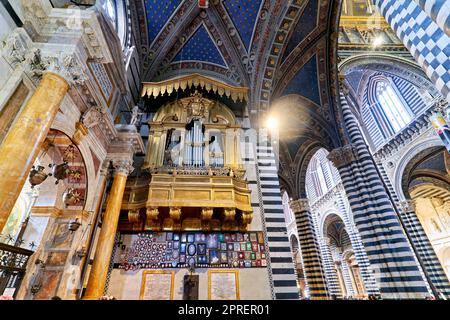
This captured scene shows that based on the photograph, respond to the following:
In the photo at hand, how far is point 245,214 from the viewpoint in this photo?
595 cm

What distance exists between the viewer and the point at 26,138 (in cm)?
295

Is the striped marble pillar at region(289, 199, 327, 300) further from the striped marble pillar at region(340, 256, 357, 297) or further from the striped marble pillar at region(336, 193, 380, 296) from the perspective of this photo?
the striped marble pillar at region(340, 256, 357, 297)

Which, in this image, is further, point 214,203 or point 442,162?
point 442,162

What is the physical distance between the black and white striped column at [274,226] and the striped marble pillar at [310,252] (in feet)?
25.8

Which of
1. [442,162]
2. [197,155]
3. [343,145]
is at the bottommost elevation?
[197,155]

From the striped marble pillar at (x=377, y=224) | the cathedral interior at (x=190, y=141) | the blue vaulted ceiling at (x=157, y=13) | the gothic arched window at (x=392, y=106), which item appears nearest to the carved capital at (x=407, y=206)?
the cathedral interior at (x=190, y=141)

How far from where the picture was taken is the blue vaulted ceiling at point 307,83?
374 inches

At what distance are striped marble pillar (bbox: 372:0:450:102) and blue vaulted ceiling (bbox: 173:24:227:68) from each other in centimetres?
669

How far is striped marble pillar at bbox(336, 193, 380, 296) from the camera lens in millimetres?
12398

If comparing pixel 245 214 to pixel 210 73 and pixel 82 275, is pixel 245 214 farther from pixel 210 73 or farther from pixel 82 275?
pixel 210 73

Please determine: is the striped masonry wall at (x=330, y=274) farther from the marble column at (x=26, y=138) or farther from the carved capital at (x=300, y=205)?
the marble column at (x=26, y=138)

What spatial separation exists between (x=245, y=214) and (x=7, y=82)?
531 centimetres

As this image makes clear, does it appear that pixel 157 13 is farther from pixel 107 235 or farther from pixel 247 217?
pixel 247 217
